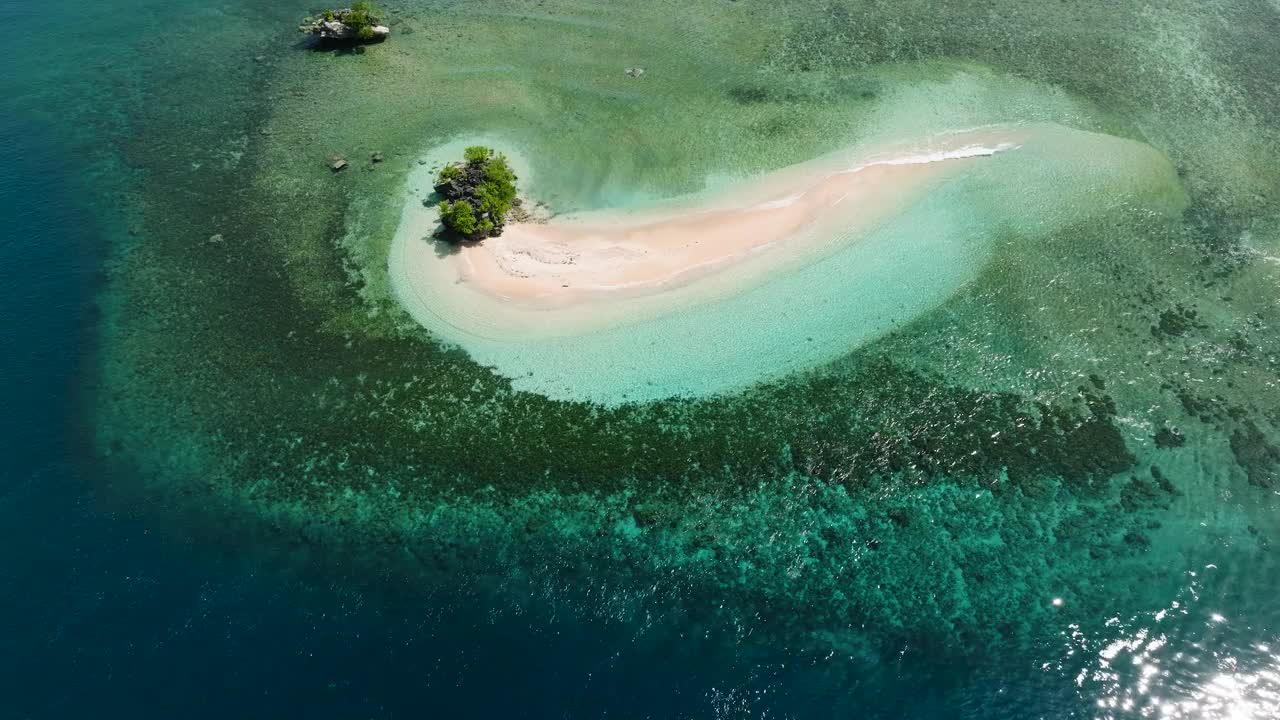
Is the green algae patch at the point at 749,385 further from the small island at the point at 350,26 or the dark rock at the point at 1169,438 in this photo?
the small island at the point at 350,26

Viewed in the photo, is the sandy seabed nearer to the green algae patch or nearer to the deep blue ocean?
the green algae patch

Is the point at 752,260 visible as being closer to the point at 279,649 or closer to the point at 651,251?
the point at 651,251

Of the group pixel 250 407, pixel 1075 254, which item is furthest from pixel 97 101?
pixel 1075 254

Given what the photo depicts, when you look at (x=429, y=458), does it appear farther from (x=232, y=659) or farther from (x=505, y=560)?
(x=232, y=659)

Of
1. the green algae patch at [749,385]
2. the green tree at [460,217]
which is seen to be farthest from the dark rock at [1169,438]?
the green tree at [460,217]

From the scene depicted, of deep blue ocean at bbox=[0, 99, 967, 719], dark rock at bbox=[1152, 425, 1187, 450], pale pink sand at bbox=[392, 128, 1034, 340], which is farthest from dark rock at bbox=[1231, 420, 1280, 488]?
pale pink sand at bbox=[392, 128, 1034, 340]

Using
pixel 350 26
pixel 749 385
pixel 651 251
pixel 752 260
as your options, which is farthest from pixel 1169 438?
pixel 350 26
